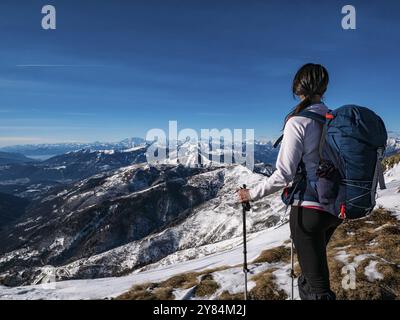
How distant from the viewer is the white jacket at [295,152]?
17.1 ft

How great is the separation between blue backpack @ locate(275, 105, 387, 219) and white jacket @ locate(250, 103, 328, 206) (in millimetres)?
102

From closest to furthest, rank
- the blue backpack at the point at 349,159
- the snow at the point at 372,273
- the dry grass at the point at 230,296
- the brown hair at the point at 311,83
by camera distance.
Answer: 1. the blue backpack at the point at 349,159
2. the brown hair at the point at 311,83
3. the snow at the point at 372,273
4. the dry grass at the point at 230,296

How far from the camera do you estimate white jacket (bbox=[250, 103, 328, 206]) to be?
522cm

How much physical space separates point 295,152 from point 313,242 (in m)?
1.62

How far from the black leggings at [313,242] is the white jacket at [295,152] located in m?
0.27

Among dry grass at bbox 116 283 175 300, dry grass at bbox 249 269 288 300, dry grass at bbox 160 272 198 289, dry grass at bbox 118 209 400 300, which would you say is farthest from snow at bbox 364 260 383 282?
dry grass at bbox 116 283 175 300

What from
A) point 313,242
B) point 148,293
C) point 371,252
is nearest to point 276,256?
point 371,252

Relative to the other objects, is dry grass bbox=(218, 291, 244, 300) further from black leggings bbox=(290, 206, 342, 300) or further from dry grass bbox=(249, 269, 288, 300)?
black leggings bbox=(290, 206, 342, 300)

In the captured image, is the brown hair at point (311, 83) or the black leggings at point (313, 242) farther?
the brown hair at point (311, 83)

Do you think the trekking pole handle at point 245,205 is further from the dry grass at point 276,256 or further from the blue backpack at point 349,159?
the dry grass at point 276,256

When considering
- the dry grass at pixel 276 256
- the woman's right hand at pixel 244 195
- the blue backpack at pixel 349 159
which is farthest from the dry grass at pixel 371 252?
the woman's right hand at pixel 244 195

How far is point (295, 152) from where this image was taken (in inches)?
205
